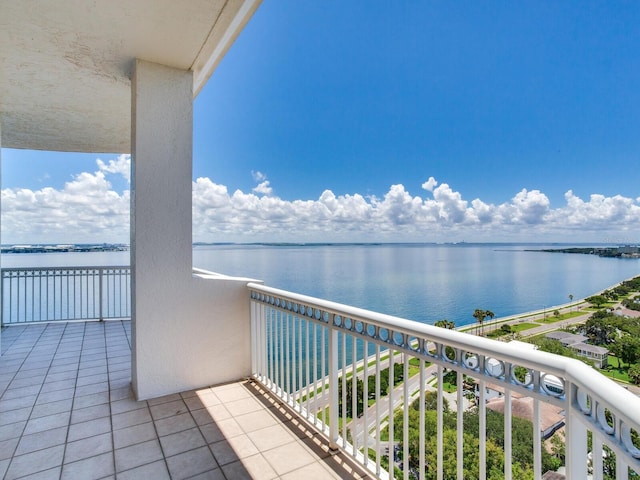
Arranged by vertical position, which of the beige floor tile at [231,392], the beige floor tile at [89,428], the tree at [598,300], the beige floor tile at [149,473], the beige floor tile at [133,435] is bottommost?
the beige floor tile at [231,392]

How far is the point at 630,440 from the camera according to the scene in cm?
82

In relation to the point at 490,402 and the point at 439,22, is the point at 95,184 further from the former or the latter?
the point at 439,22

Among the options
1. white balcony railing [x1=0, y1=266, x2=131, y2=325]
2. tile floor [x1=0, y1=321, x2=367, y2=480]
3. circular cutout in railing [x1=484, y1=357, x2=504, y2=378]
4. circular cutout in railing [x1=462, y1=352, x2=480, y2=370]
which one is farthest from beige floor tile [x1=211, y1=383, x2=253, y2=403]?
white balcony railing [x1=0, y1=266, x2=131, y2=325]

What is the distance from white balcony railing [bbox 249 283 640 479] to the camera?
3.17ft

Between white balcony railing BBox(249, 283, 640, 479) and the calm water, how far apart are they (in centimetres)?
55

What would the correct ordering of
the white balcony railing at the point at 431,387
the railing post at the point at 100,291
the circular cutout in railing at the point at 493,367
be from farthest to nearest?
the railing post at the point at 100,291 < the circular cutout in railing at the point at 493,367 < the white balcony railing at the point at 431,387

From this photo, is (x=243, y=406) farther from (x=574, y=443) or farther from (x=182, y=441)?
(x=574, y=443)

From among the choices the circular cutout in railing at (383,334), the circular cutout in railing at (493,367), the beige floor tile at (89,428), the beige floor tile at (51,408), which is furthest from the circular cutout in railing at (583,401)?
the beige floor tile at (51,408)

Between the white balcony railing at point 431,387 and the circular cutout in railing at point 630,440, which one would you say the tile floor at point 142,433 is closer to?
the white balcony railing at point 431,387

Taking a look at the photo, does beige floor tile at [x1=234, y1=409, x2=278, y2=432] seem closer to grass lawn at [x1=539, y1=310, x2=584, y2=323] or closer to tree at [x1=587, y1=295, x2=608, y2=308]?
grass lawn at [x1=539, y1=310, x2=584, y2=323]

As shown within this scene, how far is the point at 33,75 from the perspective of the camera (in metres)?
3.21

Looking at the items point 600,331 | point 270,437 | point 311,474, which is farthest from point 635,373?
point 270,437

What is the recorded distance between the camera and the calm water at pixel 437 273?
11.9 feet

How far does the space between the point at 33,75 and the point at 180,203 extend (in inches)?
77.8
